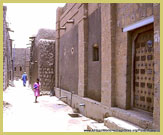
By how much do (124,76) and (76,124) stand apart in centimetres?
266

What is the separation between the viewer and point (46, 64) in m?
16.0

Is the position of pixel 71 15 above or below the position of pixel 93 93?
above

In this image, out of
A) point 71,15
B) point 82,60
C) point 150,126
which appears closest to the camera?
point 150,126

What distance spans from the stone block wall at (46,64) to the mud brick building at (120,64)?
6.03m

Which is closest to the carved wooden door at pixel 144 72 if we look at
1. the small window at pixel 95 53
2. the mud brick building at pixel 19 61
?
the small window at pixel 95 53

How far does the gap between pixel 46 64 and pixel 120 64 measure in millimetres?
10494

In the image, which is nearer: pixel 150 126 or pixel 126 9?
pixel 150 126

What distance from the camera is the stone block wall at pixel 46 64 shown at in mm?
15797

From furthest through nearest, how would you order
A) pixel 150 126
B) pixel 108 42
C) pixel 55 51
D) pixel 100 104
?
pixel 55 51, pixel 100 104, pixel 108 42, pixel 150 126

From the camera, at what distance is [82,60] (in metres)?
9.42

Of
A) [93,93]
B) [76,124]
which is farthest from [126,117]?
[93,93]

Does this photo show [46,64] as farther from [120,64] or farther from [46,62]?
[120,64]

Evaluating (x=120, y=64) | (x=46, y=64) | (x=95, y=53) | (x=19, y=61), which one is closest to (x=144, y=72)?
(x=120, y=64)

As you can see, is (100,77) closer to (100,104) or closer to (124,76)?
(100,104)
